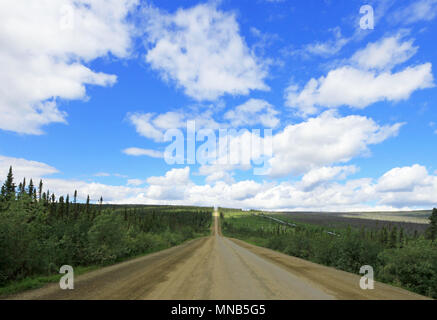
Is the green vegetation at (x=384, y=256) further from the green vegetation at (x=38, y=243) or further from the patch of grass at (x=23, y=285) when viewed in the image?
the green vegetation at (x=38, y=243)

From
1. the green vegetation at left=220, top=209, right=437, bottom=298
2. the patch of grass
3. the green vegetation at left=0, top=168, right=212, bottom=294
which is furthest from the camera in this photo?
the green vegetation at left=220, top=209, right=437, bottom=298

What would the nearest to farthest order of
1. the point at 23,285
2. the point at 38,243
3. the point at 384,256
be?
the point at 23,285, the point at 38,243, the point at 384,256

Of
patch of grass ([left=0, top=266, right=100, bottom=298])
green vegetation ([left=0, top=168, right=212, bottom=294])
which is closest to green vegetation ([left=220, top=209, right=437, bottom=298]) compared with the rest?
patch of grass ([left=0, top=266, right=100, bottom=298])

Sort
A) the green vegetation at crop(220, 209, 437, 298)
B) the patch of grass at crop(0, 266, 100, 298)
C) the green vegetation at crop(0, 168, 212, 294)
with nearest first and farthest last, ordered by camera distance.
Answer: the patch of grass at crop(0, 266, 100, 298)
the green vegetation at crop(0, 168, 212, 294)
the green vegetation at crop(220, 209, 437, 298)

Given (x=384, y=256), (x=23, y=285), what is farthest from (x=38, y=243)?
(x=384, y=256)

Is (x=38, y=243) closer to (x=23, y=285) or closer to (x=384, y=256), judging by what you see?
(x=23, y=285)

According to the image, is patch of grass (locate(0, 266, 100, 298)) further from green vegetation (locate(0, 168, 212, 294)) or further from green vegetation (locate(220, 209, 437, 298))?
green vegetation (locate(220, 209, 437, 298))

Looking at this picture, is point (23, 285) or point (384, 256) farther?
point (384, 256)

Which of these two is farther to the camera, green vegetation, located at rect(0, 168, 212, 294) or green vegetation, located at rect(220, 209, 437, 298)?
green vegetation, located at rect(220, 209, 437, 298)

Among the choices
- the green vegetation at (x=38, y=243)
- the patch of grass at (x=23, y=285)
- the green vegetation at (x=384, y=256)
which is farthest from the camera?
the green vegetation at (x=384, y=256)

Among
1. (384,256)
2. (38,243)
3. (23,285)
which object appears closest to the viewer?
(23,285)

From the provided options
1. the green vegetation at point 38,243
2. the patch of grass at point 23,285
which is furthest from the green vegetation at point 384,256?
the green vegetation at point 38,243
